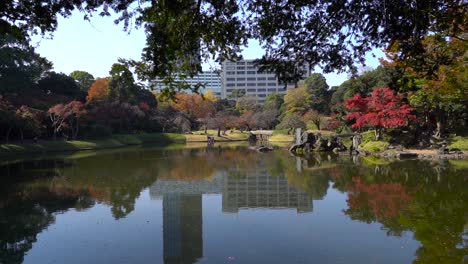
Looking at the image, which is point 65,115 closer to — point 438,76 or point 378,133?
point 378,133

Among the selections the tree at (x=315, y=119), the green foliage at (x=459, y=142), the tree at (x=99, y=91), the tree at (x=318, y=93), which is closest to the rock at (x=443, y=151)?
the green foliage at (x=459, y=142)

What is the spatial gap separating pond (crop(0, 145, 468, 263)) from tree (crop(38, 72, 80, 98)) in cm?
2273

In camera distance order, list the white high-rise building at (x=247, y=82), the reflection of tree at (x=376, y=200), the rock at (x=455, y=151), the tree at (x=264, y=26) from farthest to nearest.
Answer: the white high-rise building at (x=247, y=82), the rock at (x=455, y=151), the reflection of tree at (x=376, y=200), the tree at (x=264, y=26)

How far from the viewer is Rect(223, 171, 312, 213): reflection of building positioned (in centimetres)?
1008

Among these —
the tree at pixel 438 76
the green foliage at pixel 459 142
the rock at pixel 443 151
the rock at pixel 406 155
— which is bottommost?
the rock at pixel 406 155

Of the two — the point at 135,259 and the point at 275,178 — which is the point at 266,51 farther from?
the point at 275,178

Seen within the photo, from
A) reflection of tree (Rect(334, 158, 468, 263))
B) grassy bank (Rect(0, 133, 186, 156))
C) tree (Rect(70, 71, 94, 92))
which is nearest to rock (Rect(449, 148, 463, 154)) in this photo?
reflection of tree (Rect(334, 158, 468, 263))

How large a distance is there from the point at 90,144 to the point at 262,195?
2380 centimetres

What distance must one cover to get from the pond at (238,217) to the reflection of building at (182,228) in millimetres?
24

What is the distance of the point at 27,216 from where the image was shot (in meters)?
9.00

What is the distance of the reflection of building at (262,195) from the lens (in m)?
10.1

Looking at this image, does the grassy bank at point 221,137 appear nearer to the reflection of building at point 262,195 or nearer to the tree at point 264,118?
the tree at point 264,118

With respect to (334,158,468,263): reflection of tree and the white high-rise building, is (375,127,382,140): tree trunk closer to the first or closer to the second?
(334,158,468,263): reflection of tree

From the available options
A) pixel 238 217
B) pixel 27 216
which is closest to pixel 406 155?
pixel 238 217
